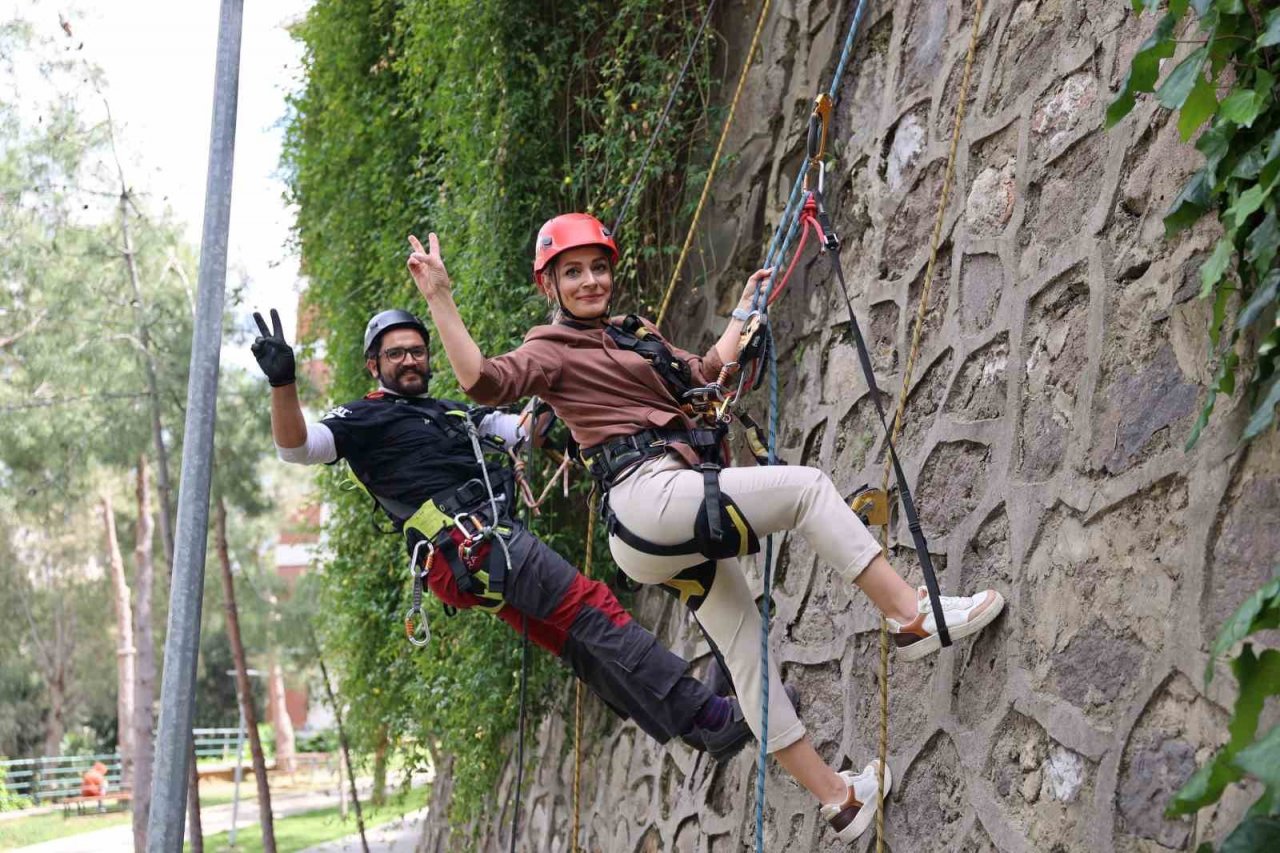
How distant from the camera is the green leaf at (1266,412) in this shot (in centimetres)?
291

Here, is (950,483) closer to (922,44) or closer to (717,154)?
(922,44)

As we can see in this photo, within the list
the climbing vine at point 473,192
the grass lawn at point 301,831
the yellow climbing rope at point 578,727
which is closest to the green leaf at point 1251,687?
the yellow climbing rope at point 578,727

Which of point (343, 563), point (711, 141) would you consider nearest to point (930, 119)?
point (711, 141)

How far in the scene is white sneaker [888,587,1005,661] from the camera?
153 inches

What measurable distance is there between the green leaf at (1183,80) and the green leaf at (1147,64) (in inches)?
2.7

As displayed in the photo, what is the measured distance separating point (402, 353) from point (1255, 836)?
11.9 feet

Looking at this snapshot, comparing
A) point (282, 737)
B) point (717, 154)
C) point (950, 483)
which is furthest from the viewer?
point (282, 737)

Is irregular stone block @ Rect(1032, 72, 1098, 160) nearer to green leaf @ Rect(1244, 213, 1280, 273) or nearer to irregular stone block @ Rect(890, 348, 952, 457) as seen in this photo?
irregular stone block @ Rect(890, 348, 952, 457)

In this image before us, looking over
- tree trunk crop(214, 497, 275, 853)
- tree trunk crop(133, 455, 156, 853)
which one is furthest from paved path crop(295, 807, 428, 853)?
tree trunk crop(214, 497, 275, 853)

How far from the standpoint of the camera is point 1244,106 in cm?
304

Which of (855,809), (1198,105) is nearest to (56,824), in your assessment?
(855,809)

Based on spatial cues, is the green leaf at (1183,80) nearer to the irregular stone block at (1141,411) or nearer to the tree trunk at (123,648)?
the irregular stone block at (1141,411)

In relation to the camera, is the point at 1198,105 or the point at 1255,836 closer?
the point at 1255,836

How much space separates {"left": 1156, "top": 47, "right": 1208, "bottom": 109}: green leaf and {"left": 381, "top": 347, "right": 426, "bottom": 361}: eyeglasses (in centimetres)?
305
